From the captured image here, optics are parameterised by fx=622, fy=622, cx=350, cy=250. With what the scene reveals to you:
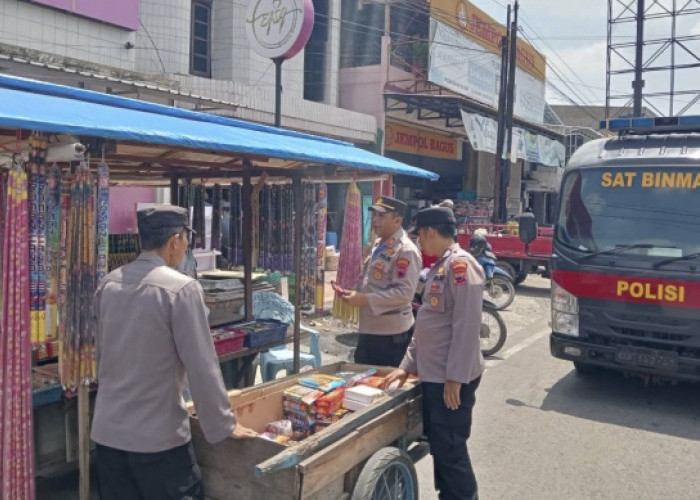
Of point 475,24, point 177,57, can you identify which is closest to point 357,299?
point 177,57

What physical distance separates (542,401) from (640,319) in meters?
1.17

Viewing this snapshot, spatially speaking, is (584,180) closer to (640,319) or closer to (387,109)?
(640,319)

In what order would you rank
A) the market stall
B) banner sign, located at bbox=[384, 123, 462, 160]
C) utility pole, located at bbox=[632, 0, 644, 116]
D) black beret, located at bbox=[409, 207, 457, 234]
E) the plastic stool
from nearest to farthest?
the market stall < black beret, located at bbox=[409, 207, 457, 234] < the plastic stool < banner sign, located at bbox=[384, 123, 462, 160] < utility pole, located at bbox=[632, 0, 644, 116]

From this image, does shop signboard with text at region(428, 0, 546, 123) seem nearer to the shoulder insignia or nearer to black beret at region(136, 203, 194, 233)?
the shoulder insignia

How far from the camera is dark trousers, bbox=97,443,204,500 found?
2.41 metres

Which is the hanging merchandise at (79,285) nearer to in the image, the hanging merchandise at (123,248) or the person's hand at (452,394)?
the person's hand at (452,394)

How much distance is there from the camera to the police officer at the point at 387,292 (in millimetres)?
4141

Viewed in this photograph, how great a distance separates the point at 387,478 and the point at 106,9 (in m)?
8.29

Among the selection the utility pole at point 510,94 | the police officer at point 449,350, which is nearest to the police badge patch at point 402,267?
the police officer at point 449,350

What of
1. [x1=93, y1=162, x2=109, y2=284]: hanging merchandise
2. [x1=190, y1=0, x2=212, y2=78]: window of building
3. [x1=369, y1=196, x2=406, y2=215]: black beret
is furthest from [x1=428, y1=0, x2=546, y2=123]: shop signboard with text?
[x1=93, y1=162, x2=109, y2=284]: hanging merchandise

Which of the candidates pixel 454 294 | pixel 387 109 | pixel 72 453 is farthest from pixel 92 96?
pixel 387 109

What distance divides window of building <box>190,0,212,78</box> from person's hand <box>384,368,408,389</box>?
986cm

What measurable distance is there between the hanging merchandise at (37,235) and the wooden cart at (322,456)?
877 mm

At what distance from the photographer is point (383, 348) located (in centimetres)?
438
